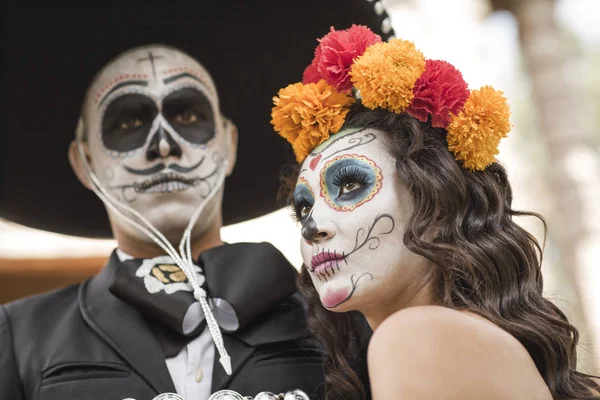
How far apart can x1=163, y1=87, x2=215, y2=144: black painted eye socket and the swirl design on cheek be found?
20.9 inches

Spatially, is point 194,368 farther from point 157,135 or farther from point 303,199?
point 157,135

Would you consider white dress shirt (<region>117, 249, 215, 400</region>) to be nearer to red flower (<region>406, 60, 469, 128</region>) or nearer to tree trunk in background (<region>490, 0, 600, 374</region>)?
red flower (<region>406, 60, 469, 128</region>)

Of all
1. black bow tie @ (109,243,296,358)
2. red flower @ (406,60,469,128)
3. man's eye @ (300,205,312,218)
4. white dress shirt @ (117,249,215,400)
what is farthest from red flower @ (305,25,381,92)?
white dress shirt @ (117,249,215,400)

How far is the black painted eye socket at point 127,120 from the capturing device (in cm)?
203

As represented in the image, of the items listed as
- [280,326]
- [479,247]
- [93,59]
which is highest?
[93,59]

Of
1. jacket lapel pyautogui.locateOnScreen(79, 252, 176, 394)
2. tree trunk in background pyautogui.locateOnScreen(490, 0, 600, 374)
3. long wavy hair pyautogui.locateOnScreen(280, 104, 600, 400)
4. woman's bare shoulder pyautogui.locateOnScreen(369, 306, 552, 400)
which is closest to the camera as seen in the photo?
woman's bare shoulder pyautogui.locateOnScreen(369, 306, 552, 400)

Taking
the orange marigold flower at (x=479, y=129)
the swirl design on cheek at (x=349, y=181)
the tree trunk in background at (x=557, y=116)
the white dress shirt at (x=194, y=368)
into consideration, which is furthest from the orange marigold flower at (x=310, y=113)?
the tree trunk in background at (x=557, y=116)

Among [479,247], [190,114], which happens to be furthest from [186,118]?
[479,247]

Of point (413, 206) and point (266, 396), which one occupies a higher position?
point (413, 206)

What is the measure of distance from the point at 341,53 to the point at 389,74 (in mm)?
135

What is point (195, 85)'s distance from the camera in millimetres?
2092

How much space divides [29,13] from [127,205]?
53 centimetres

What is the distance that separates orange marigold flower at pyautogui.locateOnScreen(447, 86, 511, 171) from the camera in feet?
5.28

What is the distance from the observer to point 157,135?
78.9 inches
